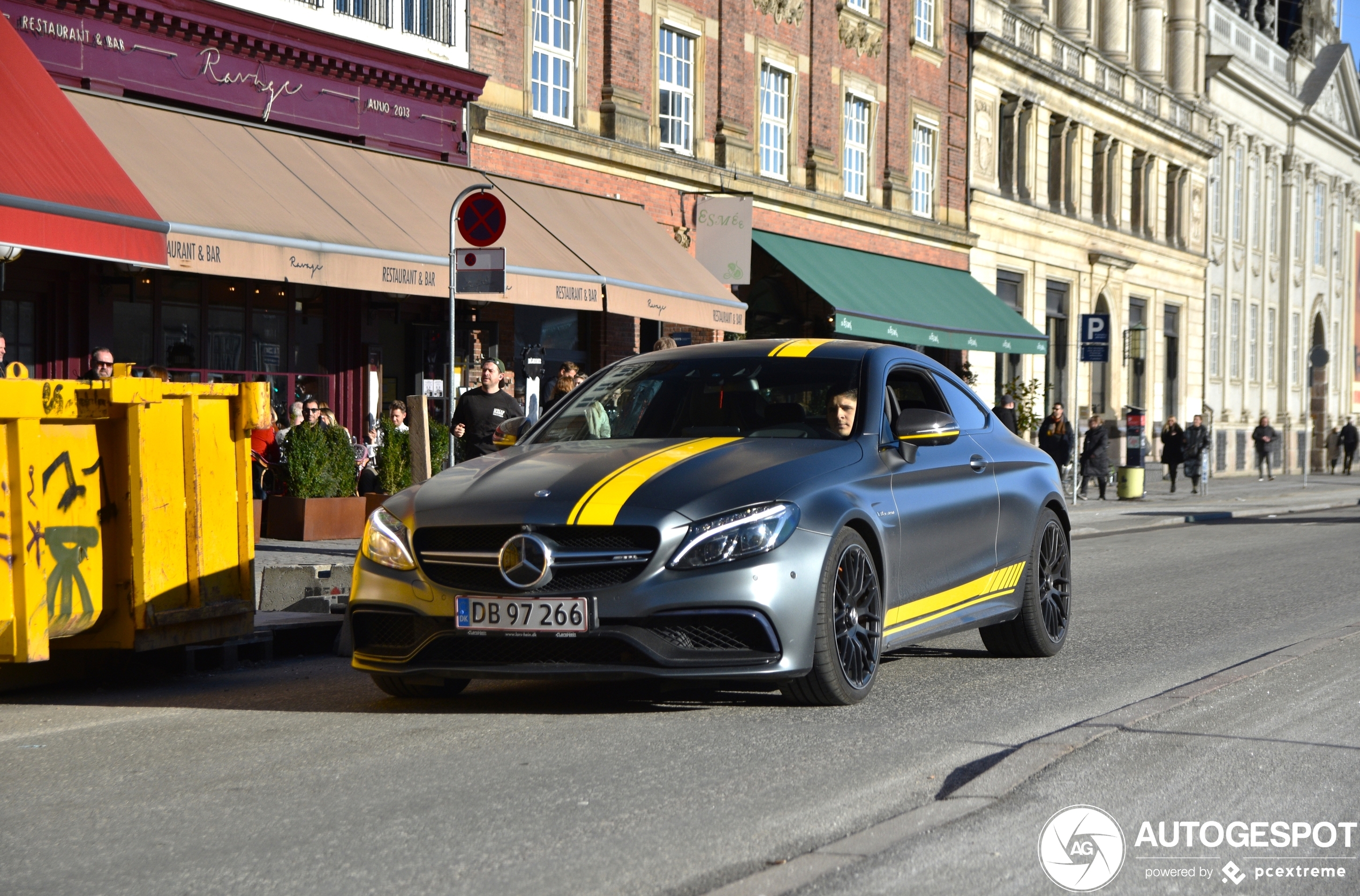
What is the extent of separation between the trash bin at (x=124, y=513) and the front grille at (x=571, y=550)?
5.86ft

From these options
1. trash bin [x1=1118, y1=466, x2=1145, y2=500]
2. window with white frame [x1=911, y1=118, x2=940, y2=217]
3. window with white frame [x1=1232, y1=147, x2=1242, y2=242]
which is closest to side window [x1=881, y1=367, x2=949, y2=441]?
trash bin [x1=1118, y1=466, x2=1145, y2=500]

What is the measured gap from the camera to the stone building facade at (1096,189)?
3650cm

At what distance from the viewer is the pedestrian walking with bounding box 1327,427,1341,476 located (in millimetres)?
60688

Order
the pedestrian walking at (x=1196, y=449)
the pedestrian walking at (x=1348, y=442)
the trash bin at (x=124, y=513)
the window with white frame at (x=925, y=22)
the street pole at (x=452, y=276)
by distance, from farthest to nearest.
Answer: the pedestrian walking at (x=1348, y=442), the pedestrian walking at (x=1196, y=449), the window with white frame at (x=925, y=22), the street pole at (x=452, y=276), the trash bin at (x=124, y=513)

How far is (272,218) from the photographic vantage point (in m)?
16.4

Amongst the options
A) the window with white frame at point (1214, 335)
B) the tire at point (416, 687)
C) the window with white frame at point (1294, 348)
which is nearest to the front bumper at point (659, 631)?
the tire at point (416, 687)

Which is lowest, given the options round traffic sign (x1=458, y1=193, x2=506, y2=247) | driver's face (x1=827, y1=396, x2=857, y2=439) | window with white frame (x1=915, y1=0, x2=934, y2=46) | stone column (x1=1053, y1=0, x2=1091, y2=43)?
driver's face (x1=827, y1=396, x2=857, y2=439)

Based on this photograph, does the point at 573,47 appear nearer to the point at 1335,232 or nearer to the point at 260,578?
the point at 260,578

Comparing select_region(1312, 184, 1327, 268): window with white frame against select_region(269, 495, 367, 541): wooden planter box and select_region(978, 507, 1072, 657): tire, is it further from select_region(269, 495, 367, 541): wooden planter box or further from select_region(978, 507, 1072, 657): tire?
select_region(978, 507, 1072, 657): tire

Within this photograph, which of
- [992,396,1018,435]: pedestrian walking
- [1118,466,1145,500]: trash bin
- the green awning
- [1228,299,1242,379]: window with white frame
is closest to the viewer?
[992,396,1018,435]: pedestrian walking

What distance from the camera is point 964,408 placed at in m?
8.70

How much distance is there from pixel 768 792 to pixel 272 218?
12352 millimetres

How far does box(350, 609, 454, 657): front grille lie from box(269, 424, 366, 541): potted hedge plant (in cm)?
882

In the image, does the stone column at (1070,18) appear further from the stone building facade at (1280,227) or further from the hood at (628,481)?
the hood at (628,481)
